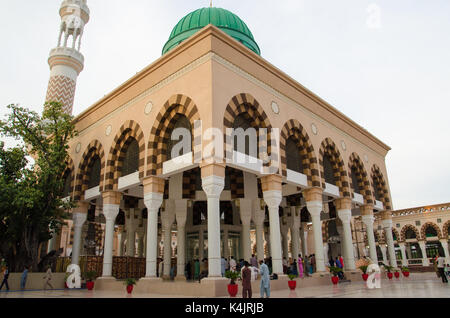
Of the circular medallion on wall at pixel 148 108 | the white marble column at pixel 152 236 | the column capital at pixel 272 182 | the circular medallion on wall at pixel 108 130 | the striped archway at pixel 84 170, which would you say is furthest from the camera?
the striped archway at pixel 84 170

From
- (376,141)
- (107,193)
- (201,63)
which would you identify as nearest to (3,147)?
(107,193)

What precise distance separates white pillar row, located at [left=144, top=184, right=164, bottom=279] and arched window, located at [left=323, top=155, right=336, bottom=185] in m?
7.28

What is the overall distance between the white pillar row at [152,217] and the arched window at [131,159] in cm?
188

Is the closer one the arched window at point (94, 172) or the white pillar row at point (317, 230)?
the white pillar row at point (317, 230)

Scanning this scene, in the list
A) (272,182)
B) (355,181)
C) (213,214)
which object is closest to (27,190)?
(213,214)

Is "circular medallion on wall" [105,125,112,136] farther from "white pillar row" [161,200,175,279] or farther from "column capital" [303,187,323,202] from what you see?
"column capital" [303,187,323,202]

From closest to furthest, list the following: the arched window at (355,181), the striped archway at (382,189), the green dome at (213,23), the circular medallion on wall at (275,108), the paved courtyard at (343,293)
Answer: the paved courtyard at (343,293), the circular medallion on wall at (275,108), the green dome at (213,23), the arched window at (355,181), the striped archway at (382,189)

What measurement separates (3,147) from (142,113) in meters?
6.02

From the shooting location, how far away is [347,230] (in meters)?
13.6

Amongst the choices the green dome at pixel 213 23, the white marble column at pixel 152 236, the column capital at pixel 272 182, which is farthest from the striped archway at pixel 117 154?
the green dome at pixel 213 23

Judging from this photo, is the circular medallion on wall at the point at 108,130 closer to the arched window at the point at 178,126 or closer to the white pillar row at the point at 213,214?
the arched window at the point at 178,126

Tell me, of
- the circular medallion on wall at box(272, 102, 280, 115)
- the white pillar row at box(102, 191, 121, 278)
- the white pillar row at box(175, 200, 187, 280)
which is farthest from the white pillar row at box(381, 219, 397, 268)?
the white pillar row at box(102, 191, 121, 278)

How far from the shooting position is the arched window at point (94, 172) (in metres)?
13.5
